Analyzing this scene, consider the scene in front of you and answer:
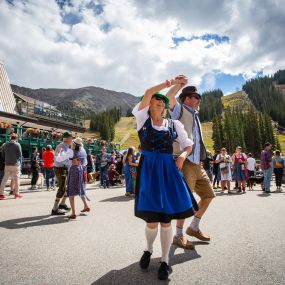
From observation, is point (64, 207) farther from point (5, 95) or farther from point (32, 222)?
point (5, 95)

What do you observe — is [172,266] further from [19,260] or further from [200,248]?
[19,260]

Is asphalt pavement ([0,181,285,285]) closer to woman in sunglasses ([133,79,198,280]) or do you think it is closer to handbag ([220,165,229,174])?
woman in sunglasses ([133,79,198,280])

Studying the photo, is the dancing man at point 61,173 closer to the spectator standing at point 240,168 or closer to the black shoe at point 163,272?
the black shoe at point 163,272

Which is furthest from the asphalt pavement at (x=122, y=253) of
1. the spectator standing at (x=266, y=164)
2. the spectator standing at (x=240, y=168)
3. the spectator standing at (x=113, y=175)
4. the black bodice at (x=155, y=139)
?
the spectator standing at (x=113, y=175)

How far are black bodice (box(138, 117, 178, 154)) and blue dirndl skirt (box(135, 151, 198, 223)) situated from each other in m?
0.06

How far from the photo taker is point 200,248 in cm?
389

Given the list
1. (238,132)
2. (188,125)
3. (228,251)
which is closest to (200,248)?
(228,251)

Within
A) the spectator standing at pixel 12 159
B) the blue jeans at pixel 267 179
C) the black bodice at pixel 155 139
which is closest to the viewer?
the black bodice at pixel 155 139

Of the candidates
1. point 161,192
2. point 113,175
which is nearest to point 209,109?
point 113,175

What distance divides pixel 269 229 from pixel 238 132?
86.0 meters

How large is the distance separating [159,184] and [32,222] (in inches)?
150

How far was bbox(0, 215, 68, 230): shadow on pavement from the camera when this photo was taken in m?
5.32

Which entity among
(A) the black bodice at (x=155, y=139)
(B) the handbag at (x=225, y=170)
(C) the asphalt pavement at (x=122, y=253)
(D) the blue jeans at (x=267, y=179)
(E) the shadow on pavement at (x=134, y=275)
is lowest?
(E) the shadow on pavement at (x=134, y=275)

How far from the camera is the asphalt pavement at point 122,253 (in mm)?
2842
